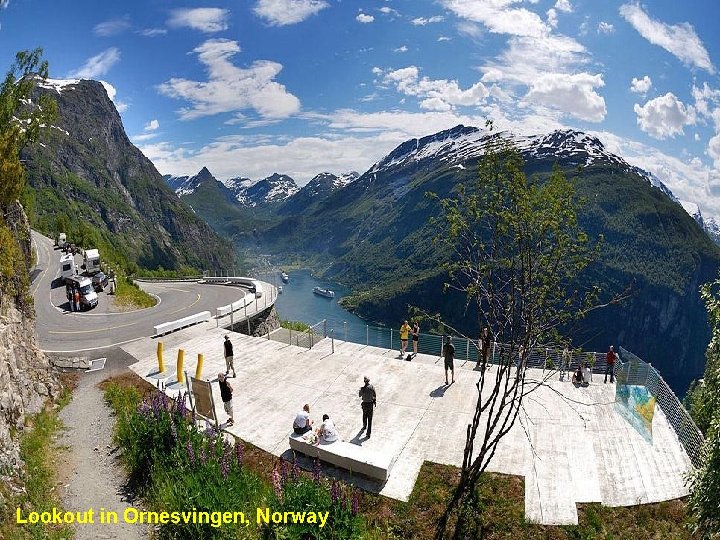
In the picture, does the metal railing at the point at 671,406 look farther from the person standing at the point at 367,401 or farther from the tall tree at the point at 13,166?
the tall tree at the point at 13,166

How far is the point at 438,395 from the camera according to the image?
50.8ft

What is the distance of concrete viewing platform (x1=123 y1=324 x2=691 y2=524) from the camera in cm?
1072

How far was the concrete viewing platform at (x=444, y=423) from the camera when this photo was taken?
1072 cm

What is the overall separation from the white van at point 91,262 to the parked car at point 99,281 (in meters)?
0.90

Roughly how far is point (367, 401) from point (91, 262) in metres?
37.3

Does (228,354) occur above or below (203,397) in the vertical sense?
below

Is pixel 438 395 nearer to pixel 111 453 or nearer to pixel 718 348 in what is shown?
pixel 718 348

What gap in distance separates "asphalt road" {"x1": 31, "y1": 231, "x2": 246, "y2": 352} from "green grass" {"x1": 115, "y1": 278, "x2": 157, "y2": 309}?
845mm

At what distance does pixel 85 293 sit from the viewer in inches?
1248

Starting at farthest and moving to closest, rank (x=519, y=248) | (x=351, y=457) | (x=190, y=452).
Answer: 1. (x=351, y=457)
2. (x=190, y=452)
3. (x=519, y=248)

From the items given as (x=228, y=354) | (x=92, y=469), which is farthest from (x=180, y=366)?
(x=92, y=469)

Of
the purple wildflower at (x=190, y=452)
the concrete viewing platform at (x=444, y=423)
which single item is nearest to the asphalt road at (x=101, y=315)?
the concrete viewing platform at (x=444, y=423)

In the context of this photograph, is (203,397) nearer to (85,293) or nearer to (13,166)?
(13,166)

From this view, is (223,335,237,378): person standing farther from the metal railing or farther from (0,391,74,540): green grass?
the metal railing
